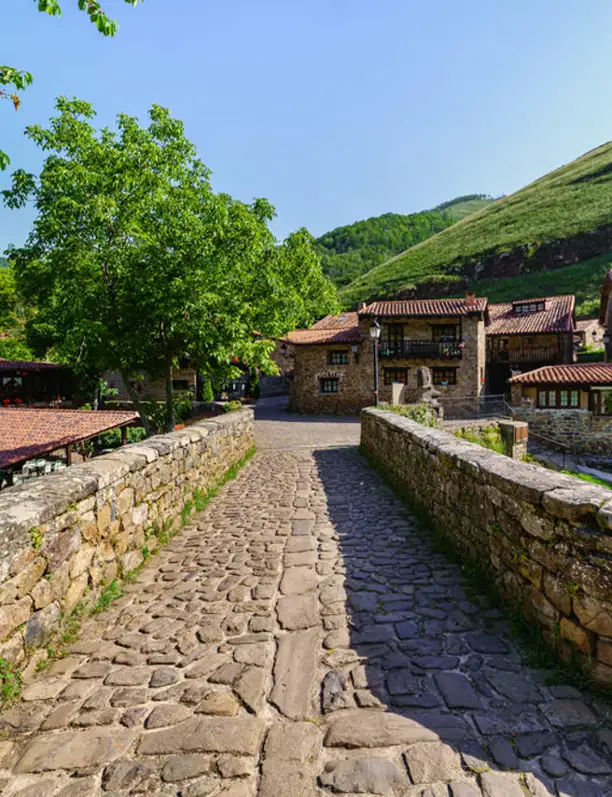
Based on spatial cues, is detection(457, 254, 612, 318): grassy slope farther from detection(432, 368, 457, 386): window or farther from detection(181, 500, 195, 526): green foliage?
detection(181, 500, 195, 526): green foliage

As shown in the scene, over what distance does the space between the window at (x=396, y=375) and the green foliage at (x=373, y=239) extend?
76037mm

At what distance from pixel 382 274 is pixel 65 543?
259ft

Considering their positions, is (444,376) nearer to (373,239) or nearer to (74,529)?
(74,529)

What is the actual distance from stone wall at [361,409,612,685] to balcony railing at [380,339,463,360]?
923 inches

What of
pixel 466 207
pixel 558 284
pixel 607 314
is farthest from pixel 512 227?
pixel 466 207

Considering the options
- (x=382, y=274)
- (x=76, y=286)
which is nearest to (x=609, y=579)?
(x=76, y=286)

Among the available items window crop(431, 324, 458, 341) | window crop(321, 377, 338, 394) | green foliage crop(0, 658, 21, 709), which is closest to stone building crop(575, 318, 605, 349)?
window crop(431, 324, 458, 341)

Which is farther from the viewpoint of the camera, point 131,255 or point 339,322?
point 339,322

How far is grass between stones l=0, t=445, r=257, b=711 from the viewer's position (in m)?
2.61

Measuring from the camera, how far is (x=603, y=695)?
2.54 m

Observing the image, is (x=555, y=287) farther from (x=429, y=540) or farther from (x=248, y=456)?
(x=429, y=540)

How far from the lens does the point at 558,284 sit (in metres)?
55.2

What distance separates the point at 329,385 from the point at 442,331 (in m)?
7.55

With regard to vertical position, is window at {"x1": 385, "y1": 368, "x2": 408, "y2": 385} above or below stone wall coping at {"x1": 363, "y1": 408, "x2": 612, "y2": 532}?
above
